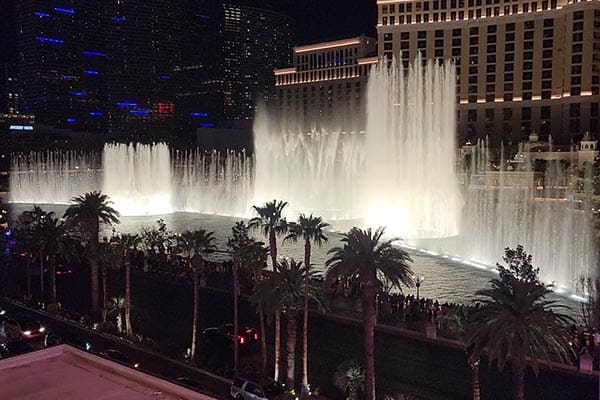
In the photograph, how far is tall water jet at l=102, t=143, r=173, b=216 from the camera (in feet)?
197

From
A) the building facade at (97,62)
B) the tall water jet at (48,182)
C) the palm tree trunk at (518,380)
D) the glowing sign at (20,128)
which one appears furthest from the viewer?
the building facade at (97,62)

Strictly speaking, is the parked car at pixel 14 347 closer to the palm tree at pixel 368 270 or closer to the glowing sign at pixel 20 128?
the palm tree at pixel 368 270

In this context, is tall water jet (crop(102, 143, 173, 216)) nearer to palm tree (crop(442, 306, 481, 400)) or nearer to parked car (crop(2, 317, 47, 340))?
parked car (crop(2, 317, 47, 340))

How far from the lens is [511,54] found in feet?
243

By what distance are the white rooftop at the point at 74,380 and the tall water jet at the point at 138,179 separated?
51.8 metres

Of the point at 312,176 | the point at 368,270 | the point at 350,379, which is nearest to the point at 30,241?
the point at 350,379

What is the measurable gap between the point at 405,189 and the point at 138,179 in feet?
107

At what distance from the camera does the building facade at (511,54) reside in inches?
2699

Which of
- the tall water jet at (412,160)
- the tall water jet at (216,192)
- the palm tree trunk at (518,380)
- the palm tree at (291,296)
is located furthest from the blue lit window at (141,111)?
the palm tree trunk at (518,380)

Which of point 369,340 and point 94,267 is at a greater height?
point 94,267

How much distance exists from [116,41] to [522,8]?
326ft

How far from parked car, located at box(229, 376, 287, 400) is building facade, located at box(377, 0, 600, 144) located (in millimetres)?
62721

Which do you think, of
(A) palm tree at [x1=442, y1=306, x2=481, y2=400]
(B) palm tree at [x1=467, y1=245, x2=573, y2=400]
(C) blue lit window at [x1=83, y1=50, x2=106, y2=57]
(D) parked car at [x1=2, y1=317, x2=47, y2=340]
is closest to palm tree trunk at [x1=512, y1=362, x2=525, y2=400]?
(B) palm tree at [x1=467, y1=245, x2=573, y2=400]

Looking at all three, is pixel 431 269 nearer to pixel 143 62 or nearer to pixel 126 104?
pixel 126 104
